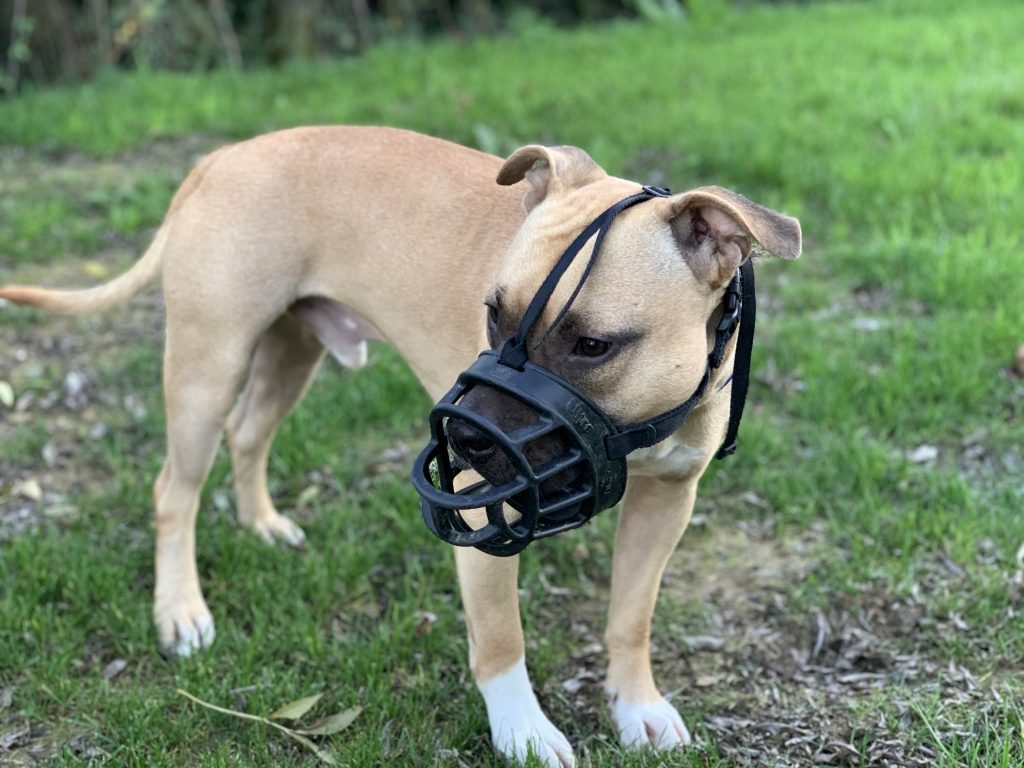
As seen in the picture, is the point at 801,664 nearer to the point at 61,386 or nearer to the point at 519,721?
the point at 519,721

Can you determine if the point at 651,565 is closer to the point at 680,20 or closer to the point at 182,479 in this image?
the point at 182,479

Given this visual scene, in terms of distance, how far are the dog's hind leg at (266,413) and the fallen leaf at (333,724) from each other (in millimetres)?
1106

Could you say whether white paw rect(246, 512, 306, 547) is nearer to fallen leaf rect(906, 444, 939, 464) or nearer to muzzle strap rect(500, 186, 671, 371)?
muzzle strap rect(500, 186, 671, 371)

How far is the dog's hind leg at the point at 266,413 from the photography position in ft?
13.9

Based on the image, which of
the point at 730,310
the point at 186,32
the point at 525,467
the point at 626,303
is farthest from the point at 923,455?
the point at 186,32

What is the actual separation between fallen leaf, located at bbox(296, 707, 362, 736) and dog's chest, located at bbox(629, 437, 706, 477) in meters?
1.12

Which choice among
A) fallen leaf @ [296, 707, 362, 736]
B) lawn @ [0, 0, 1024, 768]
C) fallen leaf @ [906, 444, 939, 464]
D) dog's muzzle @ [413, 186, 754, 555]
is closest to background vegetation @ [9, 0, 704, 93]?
lawn @ [0, 0, 1024, 768]

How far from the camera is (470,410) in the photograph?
2475 millimetres

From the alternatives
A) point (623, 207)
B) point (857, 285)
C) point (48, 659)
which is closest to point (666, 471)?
point (623, 207)

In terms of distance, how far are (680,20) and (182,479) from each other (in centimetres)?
914

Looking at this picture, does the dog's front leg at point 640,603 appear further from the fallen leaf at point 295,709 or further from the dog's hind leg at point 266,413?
the dog's hind leg at point 266,413

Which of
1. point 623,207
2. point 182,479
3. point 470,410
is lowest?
point 182,479

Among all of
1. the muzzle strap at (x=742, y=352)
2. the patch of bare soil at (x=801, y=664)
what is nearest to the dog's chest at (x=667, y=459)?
the muzzle strap at (x=742, y=352)

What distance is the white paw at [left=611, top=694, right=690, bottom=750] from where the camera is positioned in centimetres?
321
